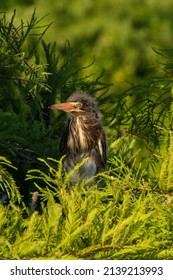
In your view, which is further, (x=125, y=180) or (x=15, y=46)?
(x=15, y=46)

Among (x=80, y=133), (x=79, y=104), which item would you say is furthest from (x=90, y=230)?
(x=80, y=133)

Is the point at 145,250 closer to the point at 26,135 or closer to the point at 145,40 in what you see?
the point at 26,135

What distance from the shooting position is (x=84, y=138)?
6.73 m

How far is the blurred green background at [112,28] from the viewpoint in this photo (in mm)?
17031

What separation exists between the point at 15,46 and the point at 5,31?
0.14 m

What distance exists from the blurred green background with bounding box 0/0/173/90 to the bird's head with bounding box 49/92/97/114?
31.5 feet

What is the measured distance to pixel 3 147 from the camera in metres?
5.46

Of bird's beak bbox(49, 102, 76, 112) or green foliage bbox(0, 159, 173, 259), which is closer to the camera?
green foliage bbox(0, 159, 173, 259)

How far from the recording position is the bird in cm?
640

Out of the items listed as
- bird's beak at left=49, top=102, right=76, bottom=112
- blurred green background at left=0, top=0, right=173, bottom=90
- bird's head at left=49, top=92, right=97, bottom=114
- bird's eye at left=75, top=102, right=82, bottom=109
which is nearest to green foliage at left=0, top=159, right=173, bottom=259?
bird's beak at left=49, top=102, right=76, bottom=112

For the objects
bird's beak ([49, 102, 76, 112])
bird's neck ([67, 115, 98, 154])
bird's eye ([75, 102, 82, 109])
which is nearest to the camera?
bird's beak ([49, 102, 76, 112])

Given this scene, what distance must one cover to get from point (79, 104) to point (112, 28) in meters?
12.0

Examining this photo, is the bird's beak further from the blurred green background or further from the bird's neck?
the blurred green background

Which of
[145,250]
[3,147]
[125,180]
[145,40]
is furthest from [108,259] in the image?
[145,40]
